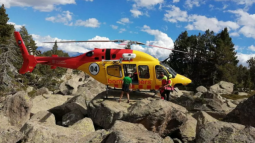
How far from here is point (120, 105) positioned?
11.2 metres

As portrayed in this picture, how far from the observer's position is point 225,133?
20.8 ft

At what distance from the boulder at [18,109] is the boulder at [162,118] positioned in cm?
668

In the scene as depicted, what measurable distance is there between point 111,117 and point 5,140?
4852 mm

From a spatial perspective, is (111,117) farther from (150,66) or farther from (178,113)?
(150,66)

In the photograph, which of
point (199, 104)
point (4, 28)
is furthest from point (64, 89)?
point (199, 104)

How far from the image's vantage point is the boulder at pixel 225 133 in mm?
6086

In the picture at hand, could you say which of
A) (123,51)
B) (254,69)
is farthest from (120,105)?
(254,69)

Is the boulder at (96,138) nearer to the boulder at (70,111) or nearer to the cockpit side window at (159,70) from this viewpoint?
the boulder at (70,111)

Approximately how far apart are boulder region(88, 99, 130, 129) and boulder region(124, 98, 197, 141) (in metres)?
1.04

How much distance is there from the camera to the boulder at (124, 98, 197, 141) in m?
8.38

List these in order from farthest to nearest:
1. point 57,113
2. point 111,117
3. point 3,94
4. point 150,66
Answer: point 3,94 → point 57,113 → point 150,66 → point 111,117

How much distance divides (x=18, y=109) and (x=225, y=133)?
1091 cm

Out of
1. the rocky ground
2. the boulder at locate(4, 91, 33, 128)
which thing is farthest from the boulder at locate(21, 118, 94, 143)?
the boulder at locate(4, 91, 33, 128)

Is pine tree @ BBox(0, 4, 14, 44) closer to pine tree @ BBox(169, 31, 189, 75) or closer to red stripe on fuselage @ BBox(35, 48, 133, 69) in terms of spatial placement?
red stripe on fuselage @ BBox(35, 48, 133, 69)
